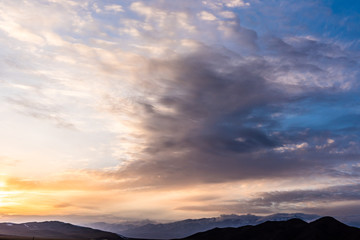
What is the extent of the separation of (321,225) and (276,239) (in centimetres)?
2599

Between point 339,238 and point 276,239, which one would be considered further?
point 276,239

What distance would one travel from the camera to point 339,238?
185 m

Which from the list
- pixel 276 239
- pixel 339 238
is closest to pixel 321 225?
pixel 339 238

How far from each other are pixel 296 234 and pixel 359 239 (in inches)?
1332

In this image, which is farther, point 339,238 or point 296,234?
point 296,234

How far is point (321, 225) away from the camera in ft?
646

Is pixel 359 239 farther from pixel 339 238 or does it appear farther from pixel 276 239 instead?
pixel 276 239

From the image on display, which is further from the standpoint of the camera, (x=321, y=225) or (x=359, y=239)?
(x=321, y=225)

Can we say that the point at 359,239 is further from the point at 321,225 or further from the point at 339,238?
the point at 321,225

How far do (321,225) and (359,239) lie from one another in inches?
972

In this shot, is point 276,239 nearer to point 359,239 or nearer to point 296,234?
point 296,234

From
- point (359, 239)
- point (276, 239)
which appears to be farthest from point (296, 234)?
point (359, 239)

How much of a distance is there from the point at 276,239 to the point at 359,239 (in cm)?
4256

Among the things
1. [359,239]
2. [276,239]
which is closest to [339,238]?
[359,239]
